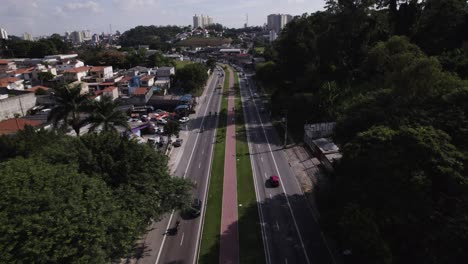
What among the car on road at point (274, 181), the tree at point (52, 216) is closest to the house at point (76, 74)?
the car on road at point (274, 181)

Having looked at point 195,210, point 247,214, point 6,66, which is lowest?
point 247,214

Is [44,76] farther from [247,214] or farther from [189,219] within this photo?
[247,214]

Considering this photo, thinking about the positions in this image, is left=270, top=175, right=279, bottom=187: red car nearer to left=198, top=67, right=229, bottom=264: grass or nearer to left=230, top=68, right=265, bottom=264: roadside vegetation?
left=230, top=68, right=265, bottom=264: roadside vegetation

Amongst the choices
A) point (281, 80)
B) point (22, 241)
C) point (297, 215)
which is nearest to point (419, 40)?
point (281, 80)

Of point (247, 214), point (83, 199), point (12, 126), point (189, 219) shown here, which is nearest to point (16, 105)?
point (12, 126)

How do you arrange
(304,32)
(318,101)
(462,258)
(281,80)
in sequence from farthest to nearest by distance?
(281,80) → (304,32) → (318,101) → (462,258)

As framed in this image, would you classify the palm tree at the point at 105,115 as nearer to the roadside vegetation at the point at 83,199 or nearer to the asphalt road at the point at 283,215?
the roadside vegetation at the point at 83,199

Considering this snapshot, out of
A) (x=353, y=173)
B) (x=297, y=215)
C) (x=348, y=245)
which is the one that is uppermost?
(x=353, y=173)

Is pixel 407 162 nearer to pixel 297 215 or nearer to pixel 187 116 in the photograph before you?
pixel 297 215
